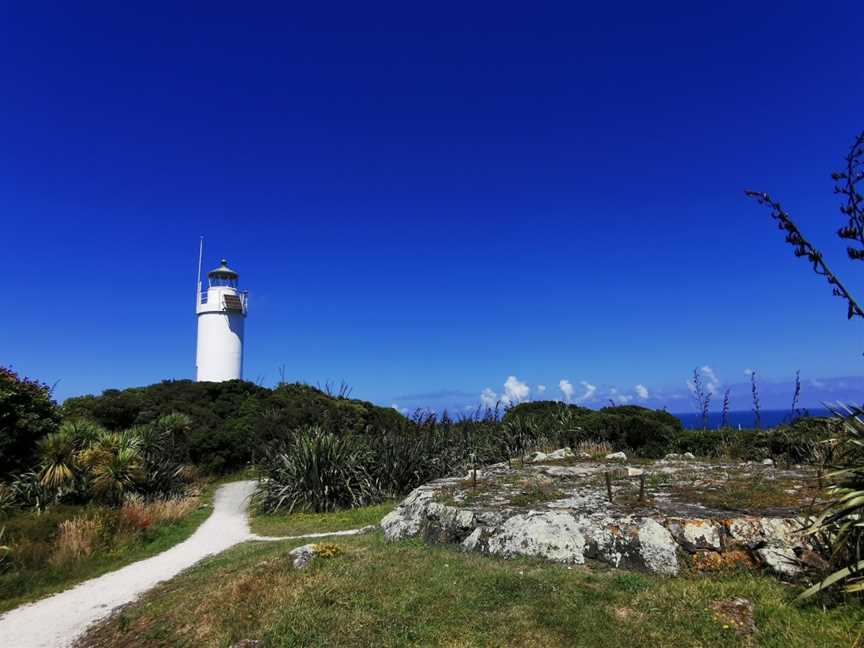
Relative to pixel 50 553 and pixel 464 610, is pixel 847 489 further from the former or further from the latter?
pixel 50 553

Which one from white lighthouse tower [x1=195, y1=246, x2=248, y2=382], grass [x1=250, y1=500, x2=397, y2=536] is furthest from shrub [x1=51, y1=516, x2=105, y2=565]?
white lighthouse tower [x1=195, y1=246, x2=248, y2=382]

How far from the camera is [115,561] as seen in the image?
32.9ft

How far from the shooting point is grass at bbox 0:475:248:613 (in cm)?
842

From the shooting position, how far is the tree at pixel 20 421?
529 inches

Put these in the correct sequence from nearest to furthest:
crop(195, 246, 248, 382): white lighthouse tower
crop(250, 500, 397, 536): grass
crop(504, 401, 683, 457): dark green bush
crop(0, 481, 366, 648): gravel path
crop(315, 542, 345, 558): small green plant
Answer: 1. crop(0, 481, 366, 648): gravel path
2. crop(315, 542, 345, 558): small green plant
3. crop(250, 500, 397, 536): grass
4. crop(504, 401, 683, 457): dark green bush
5. crop(195, 246, 248, 382): white lighthouse tower

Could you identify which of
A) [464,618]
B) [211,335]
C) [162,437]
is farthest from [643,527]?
[211,335]

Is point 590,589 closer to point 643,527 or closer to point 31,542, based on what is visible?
point 643,527

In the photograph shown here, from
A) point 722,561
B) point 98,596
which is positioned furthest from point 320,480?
point 722,561

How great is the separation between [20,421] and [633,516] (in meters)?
15.3

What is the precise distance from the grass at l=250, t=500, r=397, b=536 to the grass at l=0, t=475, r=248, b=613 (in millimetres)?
1758

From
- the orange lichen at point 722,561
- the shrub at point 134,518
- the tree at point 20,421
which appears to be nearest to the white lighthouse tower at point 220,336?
the tree at point 20,421

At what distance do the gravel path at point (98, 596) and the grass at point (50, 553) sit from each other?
0.32 metres

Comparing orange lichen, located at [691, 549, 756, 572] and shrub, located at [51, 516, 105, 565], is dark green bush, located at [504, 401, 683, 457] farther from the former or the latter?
shrub, located at [51, 516, 105, 565]

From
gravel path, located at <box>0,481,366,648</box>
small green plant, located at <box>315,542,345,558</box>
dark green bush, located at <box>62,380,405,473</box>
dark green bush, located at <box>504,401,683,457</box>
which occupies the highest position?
dark green bush, located at <box>62,380,405,473</box>
